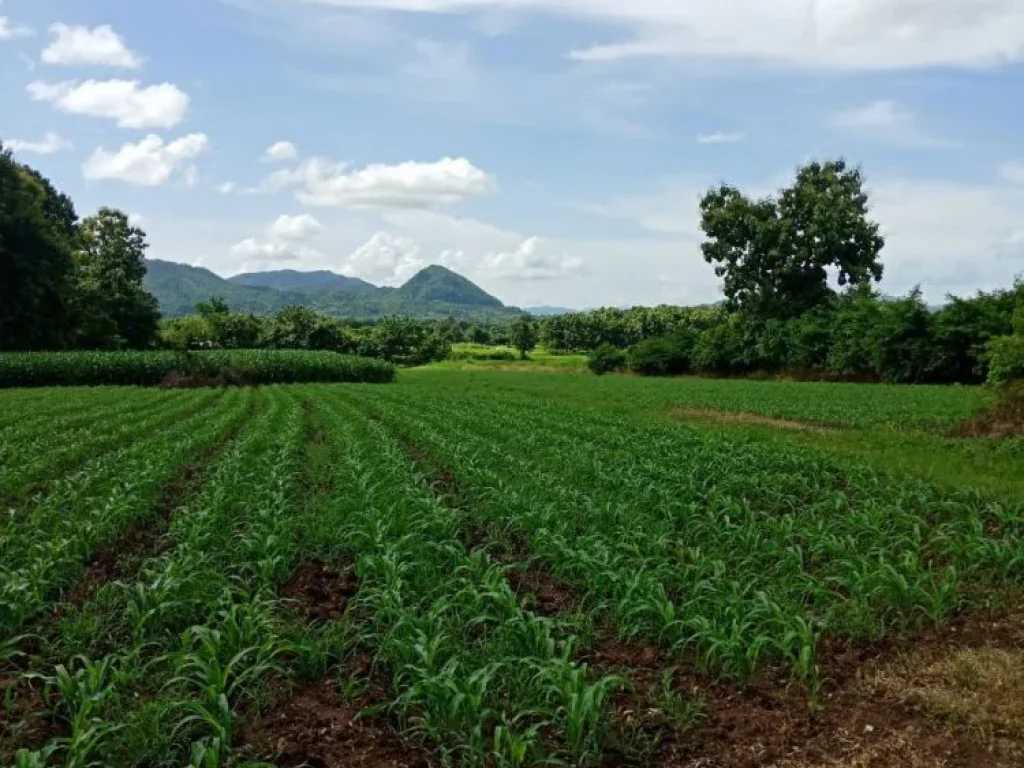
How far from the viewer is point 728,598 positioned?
6043 millimetres

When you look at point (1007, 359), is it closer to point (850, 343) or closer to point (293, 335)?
point (850, 343)

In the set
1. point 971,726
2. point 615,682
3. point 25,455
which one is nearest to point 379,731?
point 615,682

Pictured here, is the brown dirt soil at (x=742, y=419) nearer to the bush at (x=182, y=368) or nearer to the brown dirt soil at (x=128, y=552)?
the brown dirt soil at (x=128, y=552)

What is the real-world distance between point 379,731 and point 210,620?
67.7 inches

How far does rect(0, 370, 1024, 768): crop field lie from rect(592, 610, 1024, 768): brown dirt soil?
0.02 metres

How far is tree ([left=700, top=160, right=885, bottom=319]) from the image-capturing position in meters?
55.8

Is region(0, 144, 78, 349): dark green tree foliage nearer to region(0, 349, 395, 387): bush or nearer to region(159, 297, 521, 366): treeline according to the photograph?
region(0, 349, 395, 387): bush

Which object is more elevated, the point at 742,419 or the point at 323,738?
the point at 742,419

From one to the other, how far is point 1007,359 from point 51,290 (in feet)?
173

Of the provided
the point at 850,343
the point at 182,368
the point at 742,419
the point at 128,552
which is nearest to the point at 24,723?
the point at 128,552

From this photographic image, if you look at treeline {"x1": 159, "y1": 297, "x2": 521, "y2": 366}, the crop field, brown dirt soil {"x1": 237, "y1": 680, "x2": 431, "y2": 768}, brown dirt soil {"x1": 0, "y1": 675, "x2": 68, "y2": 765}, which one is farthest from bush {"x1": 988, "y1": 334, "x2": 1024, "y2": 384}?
treeline {"x1": 159, "y1": 297, "x2": 521, "y2": 366}

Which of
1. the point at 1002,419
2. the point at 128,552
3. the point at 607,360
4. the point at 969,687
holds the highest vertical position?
the point at 607,360

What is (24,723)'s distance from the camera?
4.46 metres

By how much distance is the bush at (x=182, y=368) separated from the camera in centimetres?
4128
